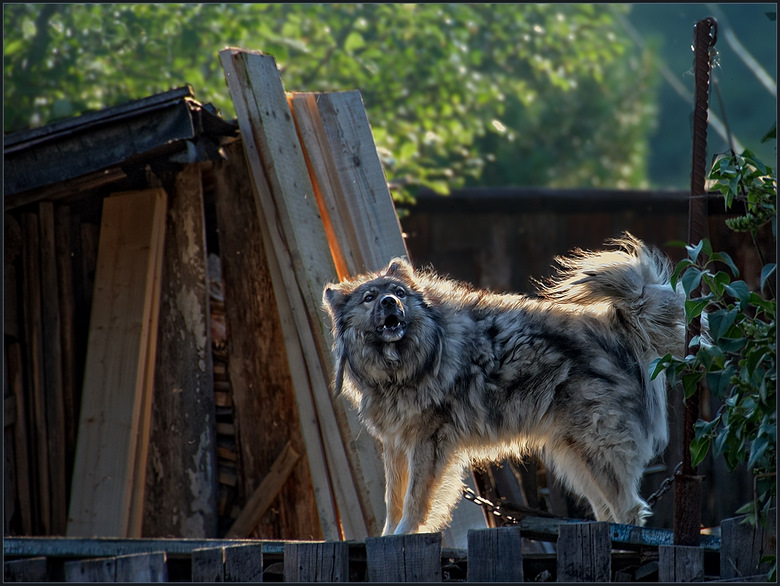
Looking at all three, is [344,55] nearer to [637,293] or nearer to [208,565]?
[637,293]

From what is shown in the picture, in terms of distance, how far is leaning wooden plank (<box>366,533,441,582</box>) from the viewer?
11.0ft

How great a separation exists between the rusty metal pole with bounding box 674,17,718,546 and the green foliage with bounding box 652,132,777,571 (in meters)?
0.15

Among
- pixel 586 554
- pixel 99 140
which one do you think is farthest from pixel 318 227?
pixel 586 554

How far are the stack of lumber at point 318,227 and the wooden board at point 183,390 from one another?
61 centimetres

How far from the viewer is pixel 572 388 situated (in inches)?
195

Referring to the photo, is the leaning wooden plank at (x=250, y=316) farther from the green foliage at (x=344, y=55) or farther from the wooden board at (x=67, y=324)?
the green foliage at (x=344, y=55)

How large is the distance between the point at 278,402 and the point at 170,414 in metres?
0.73

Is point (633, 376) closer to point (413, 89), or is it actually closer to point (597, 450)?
point (597, 450)

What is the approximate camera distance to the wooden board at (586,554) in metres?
3.38

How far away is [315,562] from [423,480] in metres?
1.52

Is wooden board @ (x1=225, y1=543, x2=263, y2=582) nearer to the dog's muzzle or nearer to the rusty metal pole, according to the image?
the rusty metal pole

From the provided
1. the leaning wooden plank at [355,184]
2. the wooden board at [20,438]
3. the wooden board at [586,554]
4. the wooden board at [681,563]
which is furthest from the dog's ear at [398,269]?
the wooden board at [20,438]

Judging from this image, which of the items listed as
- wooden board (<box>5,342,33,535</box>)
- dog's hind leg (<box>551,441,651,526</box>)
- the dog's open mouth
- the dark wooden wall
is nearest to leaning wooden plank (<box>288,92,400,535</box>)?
the dog's open mouth

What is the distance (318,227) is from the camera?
18.5ft
